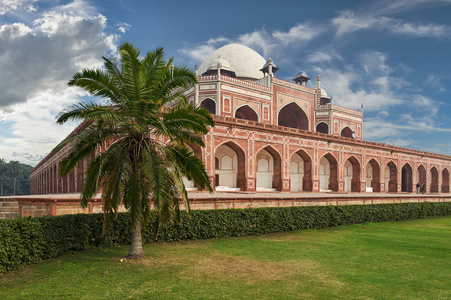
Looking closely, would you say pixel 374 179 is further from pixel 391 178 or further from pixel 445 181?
pixel 445 181

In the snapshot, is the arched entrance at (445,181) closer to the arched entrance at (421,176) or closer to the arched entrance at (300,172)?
the arched entrance at (421,176)

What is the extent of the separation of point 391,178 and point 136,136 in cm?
3640

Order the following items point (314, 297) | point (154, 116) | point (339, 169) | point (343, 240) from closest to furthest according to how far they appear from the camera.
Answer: point (314, 297)
point (154, 116)
point (343, 240)
point (339, 169)

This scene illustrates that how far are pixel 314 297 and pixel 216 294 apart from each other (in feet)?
5.14

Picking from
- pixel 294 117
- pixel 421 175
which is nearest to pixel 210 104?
pixel 294 117

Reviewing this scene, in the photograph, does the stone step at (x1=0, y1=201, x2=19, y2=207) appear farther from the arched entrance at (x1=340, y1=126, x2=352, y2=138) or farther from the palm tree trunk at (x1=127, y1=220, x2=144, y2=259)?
the arched entrance at (x1=340, y1=126, x2=352, y2=138)

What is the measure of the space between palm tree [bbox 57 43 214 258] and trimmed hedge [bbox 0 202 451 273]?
117 cm

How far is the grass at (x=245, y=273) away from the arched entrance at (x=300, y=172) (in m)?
19.5

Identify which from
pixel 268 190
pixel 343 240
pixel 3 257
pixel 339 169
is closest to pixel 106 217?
pixel 3 257

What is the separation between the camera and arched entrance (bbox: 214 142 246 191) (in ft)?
84.2

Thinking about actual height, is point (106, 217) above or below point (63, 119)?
below

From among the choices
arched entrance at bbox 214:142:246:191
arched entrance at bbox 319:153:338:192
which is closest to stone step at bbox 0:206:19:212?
arched entrance at bbox 214:142:246:191

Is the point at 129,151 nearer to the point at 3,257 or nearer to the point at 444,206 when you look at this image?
the point at 3,257

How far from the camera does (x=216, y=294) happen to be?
5430 millimetres
